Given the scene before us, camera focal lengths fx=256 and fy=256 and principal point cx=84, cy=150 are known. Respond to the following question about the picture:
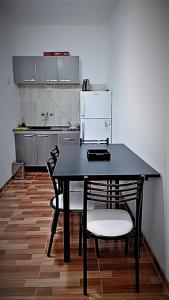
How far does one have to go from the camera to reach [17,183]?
459 centimetres

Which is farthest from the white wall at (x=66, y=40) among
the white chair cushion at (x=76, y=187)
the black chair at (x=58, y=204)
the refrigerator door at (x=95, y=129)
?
the black chair at (x=58, y=204)

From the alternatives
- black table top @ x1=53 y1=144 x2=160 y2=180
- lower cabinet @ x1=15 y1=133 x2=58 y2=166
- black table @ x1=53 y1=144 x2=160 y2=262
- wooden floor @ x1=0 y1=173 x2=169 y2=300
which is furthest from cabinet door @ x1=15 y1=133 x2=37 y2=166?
black table @ x1=53 y1=144 x2=160 y2=262

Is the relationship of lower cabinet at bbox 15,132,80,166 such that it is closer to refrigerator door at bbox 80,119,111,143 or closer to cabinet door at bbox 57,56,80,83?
refrigerator door at bbox 80,119,111,143

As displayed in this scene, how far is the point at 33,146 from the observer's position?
16.6 feet

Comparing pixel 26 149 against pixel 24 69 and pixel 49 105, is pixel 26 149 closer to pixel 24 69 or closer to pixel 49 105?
pixel 49 105

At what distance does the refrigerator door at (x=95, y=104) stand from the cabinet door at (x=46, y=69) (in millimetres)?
810

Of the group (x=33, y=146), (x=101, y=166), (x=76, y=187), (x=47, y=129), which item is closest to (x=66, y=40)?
(x=47, y=129)

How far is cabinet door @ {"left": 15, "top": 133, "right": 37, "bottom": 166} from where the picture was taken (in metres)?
5.04

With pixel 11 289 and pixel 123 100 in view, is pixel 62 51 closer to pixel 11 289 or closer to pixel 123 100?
pixel 123 100

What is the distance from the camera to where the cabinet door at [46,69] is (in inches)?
196

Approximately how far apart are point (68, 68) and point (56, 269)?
387 centimetres

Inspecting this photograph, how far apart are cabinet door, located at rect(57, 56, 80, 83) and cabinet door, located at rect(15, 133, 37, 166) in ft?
4.27

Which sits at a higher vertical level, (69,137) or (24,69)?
(24,69)

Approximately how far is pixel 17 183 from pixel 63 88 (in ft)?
7.25
